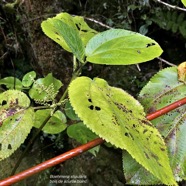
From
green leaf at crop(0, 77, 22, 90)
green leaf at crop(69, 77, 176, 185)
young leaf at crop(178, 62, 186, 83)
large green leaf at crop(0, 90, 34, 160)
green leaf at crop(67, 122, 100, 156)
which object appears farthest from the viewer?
green leaf at crop(0, 77, 22, 90)

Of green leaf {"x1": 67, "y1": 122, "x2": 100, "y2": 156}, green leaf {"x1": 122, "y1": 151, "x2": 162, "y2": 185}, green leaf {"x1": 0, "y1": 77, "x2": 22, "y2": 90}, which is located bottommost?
green leaf {"x1": 0, "y1": 77, "x2": 22, "y2": 90}

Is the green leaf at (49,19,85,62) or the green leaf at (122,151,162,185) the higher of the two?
the green leaf at (49,19,85,62)

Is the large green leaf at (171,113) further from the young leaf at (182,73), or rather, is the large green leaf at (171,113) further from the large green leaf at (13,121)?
the large green leaf at (13,121)

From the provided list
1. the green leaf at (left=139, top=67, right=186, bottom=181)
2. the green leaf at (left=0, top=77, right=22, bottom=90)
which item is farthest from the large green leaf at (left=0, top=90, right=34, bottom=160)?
the green leaf at (left=0, top=77, right=22, bottom=90)

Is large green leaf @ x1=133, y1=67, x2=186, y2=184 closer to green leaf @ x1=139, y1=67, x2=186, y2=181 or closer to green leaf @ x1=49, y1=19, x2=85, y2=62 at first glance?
green leaf @ x1=139, y1=67, x2=186, y2=181

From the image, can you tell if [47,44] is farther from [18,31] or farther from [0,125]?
[0,125]

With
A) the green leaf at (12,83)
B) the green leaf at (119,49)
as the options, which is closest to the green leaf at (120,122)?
the green leaf at (119,49)

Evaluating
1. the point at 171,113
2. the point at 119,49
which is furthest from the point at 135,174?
the point at 119,49

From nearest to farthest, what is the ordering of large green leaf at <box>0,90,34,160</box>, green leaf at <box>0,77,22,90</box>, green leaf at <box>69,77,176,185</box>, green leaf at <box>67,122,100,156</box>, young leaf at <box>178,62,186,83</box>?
green leaf at <box>69,77,176,185</box> < large green leaf at <box>0,90,34,160</box> < young leaf at <box>178,62,186,83</box> < green leaf at <box>67,122,100,156</box> < green leaf at <box>0,77,22,90</box>
